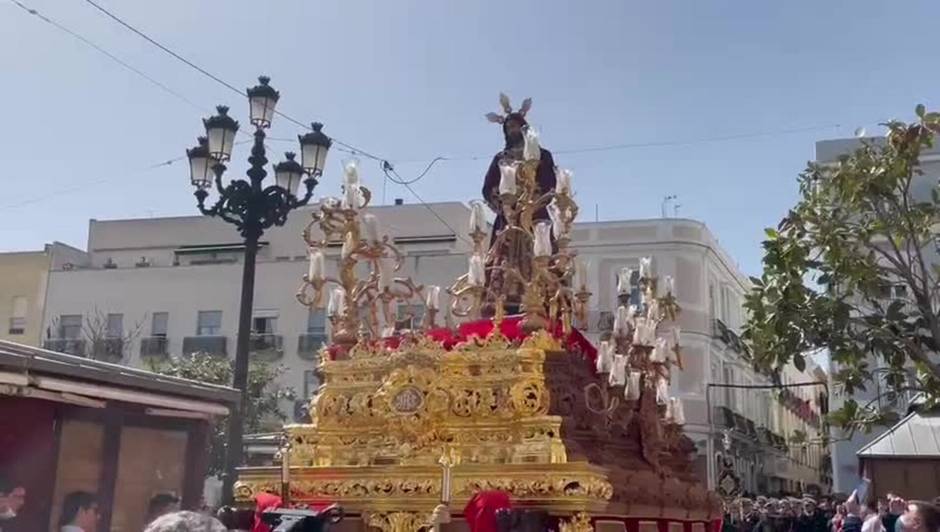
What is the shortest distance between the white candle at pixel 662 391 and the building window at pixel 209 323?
79.9 feet

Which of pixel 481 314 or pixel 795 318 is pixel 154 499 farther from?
pixel 795 318

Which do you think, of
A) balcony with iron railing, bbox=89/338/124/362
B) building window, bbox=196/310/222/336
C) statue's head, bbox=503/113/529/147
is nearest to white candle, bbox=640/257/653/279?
statue's head, bbox=503/113/529/147

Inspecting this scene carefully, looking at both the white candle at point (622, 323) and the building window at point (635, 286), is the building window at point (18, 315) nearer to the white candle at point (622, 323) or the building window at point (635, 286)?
the building window at point (635, 286)

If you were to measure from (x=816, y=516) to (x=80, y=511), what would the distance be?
19511mm

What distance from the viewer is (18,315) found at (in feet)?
107

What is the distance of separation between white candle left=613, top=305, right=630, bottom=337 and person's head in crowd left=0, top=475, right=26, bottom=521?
406 cm

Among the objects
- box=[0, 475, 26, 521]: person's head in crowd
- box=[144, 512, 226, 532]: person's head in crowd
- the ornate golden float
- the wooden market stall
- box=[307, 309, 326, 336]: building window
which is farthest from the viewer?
box=[307, 309, 326, 336]: building window

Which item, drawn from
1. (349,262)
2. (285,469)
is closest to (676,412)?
(349,262)

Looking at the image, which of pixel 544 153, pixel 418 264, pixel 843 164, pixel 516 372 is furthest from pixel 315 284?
pixel 418 264

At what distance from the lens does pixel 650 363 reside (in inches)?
302

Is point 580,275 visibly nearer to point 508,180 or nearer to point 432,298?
point 432,298

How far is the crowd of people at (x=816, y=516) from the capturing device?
11.3 metres

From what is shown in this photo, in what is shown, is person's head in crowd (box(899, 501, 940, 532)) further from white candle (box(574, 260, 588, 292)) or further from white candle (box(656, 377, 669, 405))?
white candle (box(574, 260, 588, 292))

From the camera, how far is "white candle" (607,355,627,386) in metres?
6.58
